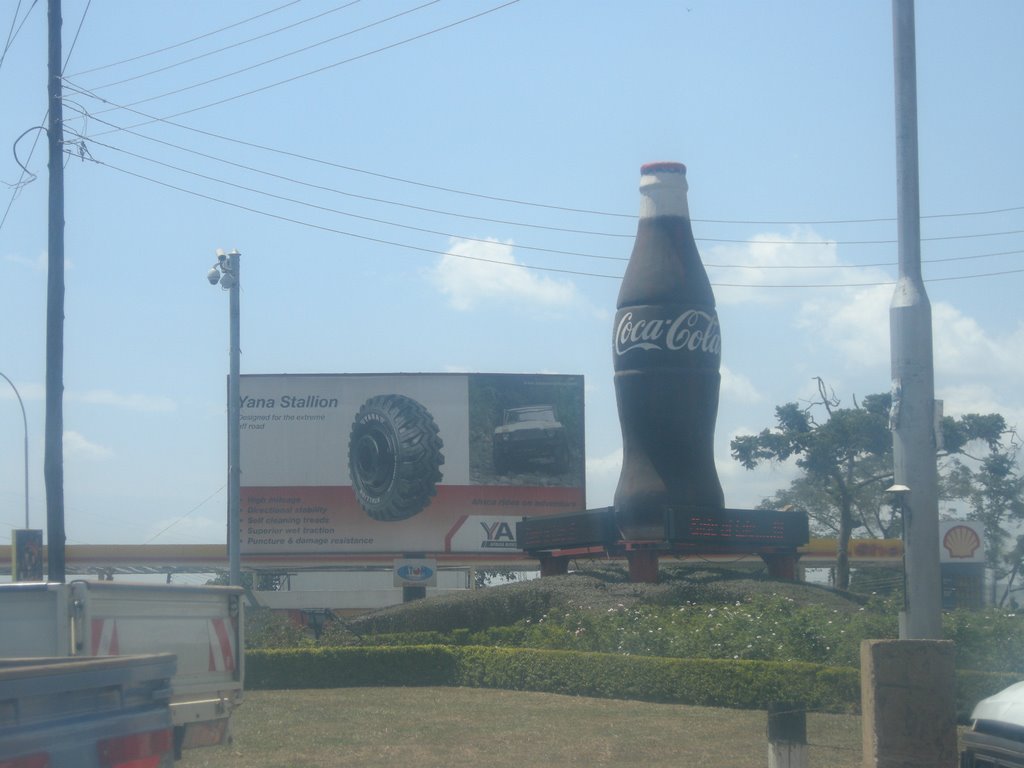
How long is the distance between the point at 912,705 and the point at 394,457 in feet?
114

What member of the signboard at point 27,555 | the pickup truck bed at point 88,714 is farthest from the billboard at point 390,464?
the pickup truck bed at point 88,714

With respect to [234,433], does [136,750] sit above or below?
below

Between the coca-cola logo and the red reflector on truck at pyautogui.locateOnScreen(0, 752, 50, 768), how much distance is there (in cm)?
2381

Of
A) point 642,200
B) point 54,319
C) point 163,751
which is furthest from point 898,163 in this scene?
point 642,200

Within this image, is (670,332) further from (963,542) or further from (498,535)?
(498,535)

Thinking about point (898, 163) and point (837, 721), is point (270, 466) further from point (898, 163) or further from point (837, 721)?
point (898, 163)

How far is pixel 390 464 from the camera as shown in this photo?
41.7 metres

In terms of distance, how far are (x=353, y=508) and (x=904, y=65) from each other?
113 ft

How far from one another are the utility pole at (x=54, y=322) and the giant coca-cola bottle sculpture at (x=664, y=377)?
45.8 ft

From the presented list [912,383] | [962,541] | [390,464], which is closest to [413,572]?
[390,464]

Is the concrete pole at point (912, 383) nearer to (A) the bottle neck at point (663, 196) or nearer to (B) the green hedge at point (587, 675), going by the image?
(B) the green hedge at point (587, 675)

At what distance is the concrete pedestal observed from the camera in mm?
7633

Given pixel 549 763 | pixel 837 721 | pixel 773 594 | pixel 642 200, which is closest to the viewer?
pixel 549 763

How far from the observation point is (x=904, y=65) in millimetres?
9328
